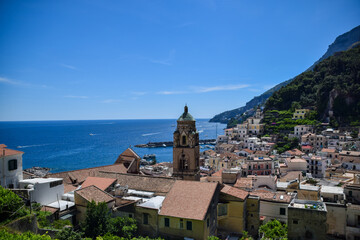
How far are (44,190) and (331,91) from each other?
87915 mm

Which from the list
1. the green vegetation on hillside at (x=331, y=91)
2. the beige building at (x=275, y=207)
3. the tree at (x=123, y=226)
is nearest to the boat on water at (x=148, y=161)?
the green vegetation on hillside at (x=331, y=91)

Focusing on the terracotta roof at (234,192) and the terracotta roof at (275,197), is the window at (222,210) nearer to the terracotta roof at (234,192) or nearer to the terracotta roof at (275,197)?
the terracotta roof at (234,192)

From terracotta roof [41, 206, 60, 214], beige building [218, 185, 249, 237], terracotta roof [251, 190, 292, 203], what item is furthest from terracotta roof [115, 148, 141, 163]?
terracotta roof [251, 190, 292, 203]

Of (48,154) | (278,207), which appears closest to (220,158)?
(278,207)

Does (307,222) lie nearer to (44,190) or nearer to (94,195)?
(94,195)

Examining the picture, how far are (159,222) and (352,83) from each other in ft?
293

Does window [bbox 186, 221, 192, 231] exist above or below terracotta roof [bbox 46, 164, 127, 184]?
below

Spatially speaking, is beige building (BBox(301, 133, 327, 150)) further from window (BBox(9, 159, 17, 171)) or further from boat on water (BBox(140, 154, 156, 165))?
window (BBox(9, 159, 17, 171))

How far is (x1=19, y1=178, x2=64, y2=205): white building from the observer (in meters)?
19.5

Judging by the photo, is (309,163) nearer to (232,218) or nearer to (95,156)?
(232,218)

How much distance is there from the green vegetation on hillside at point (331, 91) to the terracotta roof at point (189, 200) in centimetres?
7475

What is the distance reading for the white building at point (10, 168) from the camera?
19516mm

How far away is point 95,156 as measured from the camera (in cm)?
9494

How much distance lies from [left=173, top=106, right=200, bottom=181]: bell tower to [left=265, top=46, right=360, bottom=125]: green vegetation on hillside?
69.3m
